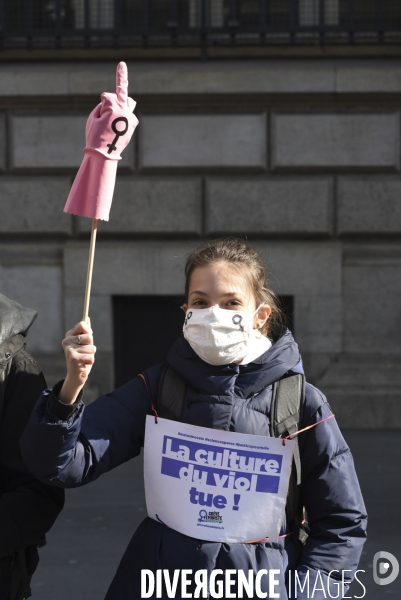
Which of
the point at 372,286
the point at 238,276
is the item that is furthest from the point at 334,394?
the point at 238,276

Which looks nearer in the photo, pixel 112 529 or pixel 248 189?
pixel 112 529

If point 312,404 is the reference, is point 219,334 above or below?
above

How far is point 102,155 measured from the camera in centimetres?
228

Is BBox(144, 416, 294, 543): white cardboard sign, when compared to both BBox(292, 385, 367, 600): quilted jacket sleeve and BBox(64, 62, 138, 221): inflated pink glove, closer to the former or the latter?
BBox(292, 385, 367, 600): quilted jacket sleeve

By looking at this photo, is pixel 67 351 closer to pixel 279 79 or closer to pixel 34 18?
pixel 279 79

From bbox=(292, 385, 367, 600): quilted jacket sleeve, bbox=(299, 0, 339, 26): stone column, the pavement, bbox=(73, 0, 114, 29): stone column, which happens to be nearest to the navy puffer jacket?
bbox=(292, 385, 367, 600): quilted jacket sleeve

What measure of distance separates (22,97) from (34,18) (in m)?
0.84

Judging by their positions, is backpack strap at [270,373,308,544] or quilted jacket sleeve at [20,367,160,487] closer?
quilted jacket sleeve at [20,367,160,487]

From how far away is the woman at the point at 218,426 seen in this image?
212cm

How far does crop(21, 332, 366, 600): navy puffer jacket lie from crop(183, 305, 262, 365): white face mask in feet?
0.10

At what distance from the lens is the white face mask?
7.45 feet

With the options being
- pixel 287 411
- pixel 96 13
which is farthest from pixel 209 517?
pixel 96 13

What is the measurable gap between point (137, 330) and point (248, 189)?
1621 mm

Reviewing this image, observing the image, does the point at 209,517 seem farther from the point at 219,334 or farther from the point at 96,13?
the point at 96,13
